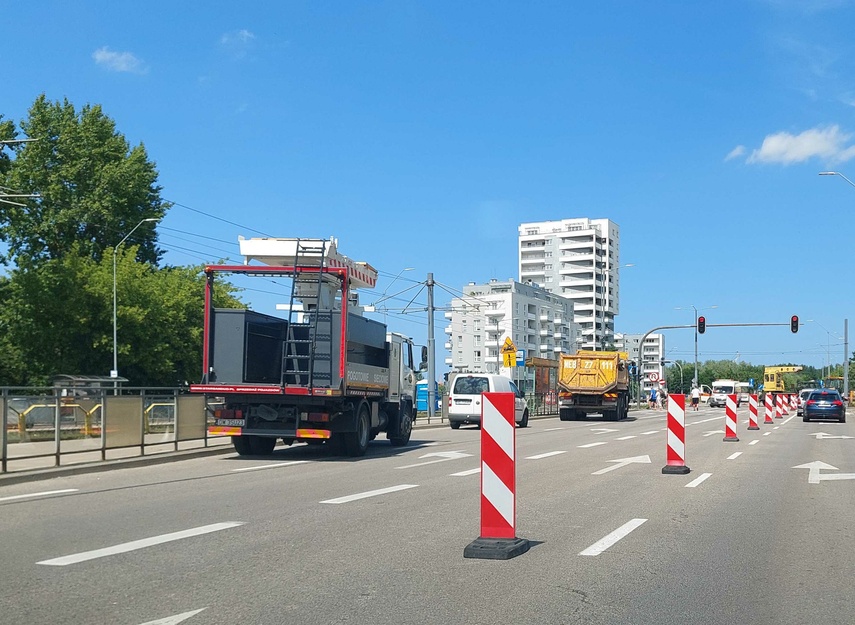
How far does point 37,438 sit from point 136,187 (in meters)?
45.1

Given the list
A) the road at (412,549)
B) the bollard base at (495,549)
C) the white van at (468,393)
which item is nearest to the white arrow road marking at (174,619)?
the road at (412,549)

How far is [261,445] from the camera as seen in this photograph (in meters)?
20.1

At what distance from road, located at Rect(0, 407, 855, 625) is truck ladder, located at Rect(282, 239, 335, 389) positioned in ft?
8.34

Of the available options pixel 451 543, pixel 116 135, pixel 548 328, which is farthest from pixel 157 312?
pixel 548 328

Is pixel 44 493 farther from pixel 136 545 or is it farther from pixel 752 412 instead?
pixel 752 412

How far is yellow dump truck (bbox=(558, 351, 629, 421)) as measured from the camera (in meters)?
44.8

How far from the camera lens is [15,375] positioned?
59.0 metres

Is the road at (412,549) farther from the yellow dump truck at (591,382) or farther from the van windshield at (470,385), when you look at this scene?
the yellow dump truck at (591,382)

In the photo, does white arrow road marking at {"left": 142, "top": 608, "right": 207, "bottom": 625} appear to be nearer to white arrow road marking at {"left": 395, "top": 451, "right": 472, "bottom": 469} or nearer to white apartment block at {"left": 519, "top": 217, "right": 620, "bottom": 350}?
white arrow road marking at {"left": 395, "top": 451, "right": 472, "bottom": 469}

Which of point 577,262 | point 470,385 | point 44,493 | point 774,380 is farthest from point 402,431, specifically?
point 577,262

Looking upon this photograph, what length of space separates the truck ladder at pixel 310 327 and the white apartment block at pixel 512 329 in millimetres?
120849

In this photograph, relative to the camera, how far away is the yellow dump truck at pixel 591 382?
44812mm

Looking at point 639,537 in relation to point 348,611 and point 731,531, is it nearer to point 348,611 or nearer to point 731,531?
point 731,531

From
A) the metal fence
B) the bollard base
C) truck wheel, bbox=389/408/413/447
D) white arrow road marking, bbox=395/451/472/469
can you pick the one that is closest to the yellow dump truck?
truck wheel, bbox=389/408/413/447
